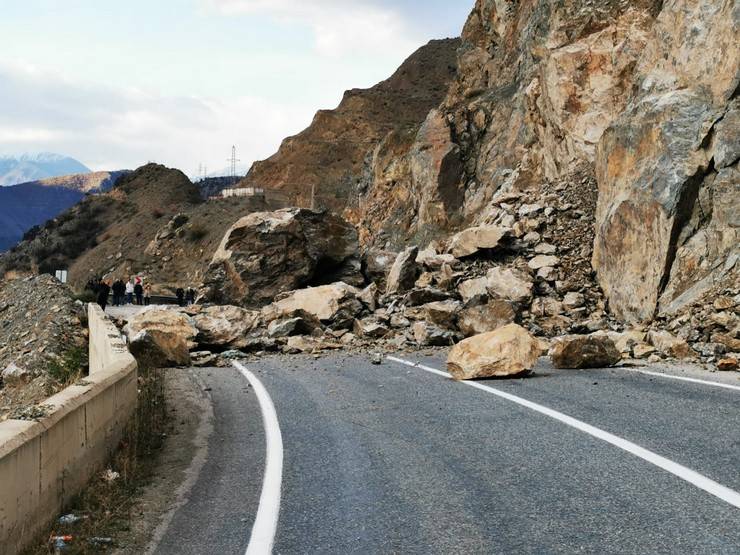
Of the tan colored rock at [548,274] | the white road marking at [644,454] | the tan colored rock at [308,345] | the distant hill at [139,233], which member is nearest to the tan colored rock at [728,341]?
the white road marking at [644,454]

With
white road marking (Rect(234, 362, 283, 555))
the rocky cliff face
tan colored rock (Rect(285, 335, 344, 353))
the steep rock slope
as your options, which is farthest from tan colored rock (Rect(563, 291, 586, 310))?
the steep rock slope

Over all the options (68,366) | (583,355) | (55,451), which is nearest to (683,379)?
(583,355)

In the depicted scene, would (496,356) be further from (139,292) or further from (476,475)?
(139,292)

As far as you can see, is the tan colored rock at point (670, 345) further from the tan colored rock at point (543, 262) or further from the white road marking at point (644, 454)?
the tan colored rock at point (543, 262)

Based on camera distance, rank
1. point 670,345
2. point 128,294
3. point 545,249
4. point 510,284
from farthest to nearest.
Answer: point 128,294
point 545,249
point 510,284
point 670,345

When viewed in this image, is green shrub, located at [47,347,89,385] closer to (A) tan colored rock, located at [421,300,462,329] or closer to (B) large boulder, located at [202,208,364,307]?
(A) tan colored rock, located at [421,300,462,329]

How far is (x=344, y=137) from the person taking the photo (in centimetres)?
9888

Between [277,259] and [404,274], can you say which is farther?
[277,259]

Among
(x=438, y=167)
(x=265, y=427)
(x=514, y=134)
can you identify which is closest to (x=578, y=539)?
(x=265, y=427)

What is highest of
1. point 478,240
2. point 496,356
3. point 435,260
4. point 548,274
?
point 478,240

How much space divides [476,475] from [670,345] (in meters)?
8.60

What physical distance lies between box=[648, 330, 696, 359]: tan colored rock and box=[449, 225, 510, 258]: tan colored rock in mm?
8953

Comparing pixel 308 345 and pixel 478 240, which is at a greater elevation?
pixel 478 240

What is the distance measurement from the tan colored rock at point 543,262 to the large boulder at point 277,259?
1011cm
